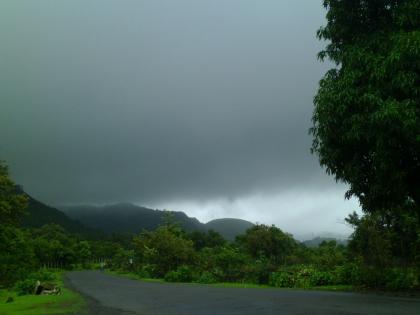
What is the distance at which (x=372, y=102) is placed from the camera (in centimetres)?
1313

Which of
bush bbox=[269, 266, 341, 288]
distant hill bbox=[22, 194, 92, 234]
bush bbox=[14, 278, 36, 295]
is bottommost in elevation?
bush bbox=[14, 278, 36, 295]

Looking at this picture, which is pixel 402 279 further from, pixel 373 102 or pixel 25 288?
pixel 25 288

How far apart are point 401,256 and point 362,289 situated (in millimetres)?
5023

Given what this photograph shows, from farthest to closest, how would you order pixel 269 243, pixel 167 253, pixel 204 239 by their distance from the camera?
pixel 204 239
pixel 269 243
pixel 167 253

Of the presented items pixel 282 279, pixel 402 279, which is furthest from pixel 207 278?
pixel 402 279

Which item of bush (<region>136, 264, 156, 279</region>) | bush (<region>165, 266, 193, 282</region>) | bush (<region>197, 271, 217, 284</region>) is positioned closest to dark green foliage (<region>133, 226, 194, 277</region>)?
bush (<region>136, 264, 156, 279</region>)

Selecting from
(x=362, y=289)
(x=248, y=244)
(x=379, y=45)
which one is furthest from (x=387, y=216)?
(x=248, y=244)

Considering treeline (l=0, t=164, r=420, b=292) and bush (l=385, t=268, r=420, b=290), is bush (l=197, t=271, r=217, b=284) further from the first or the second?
bush (l=385, t=268, r=420, b=290)

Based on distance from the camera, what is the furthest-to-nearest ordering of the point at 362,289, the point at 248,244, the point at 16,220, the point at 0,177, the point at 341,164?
the point at 248,244, the point at 16,220, the point at 0,177, the point at 362,289, the point at 341,164

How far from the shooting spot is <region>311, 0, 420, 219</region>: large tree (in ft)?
42.1

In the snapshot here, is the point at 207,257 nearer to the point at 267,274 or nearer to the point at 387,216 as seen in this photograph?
the point at 267,274

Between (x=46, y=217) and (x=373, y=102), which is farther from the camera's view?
(x=46, y=217)

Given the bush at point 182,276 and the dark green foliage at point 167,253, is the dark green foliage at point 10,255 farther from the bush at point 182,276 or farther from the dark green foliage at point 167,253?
the dark green foliage at point 167,253

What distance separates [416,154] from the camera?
14.4m
